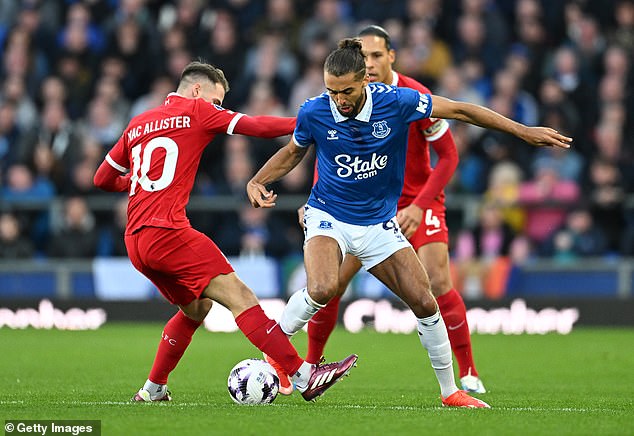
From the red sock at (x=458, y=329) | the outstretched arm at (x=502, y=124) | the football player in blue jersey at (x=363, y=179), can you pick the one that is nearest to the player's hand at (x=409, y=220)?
the red sock at (x=458, y=329)

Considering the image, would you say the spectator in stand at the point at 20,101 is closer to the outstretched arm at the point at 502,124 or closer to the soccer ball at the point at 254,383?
the soccer ball at the point at 254,383

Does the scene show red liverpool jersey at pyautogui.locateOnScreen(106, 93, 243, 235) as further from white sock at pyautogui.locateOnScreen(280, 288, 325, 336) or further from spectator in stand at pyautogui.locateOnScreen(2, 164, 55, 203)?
spectator in stand at pyautogui.locateOnScreen(2, 164, 55, 203)

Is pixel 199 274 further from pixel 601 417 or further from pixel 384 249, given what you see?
pixel 601 417

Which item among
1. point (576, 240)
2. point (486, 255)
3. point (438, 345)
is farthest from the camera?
point (486, 255)

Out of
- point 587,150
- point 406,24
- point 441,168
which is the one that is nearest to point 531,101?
point 587,150

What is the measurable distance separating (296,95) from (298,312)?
9.71 meters

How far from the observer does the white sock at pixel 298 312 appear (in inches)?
328

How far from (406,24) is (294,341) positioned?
5975 mm

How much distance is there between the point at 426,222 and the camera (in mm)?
9703

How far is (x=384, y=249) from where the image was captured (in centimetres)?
823

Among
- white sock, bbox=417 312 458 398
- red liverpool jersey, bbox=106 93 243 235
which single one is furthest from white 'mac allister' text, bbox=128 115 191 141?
white sock, bbox=417 312 458 398

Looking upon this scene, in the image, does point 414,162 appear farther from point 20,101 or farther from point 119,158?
point 20,101

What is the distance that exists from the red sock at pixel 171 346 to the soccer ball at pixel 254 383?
0.53 meters

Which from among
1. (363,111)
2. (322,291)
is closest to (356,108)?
→ (363,111)
